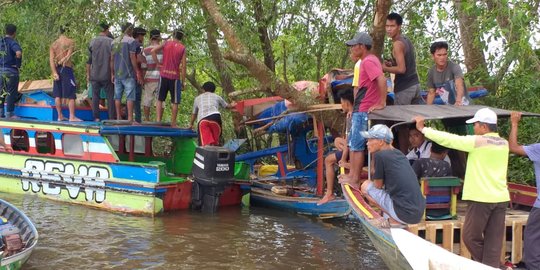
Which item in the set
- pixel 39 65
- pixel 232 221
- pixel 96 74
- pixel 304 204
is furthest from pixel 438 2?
pixel 39 65

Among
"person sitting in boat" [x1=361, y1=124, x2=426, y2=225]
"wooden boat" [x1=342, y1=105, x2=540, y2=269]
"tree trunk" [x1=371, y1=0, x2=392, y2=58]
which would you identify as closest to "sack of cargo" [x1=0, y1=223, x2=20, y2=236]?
"wooden boat" [x1=342, y1=105, x2=540, y2=269]

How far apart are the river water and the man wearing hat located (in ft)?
4.42

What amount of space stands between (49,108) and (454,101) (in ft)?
26.1

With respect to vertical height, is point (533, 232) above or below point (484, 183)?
below

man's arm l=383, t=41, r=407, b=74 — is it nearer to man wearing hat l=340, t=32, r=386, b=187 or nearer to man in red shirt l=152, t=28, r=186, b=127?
man wearing hat l=340, t=32, r=386, b=187

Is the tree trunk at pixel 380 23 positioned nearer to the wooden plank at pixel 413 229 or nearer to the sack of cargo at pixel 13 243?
the wooden plank at pixel 413 229

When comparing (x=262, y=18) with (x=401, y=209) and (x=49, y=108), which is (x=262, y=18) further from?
(x=401, y=209)

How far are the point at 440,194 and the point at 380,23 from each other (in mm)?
4483

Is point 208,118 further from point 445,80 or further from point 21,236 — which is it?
point 21,236

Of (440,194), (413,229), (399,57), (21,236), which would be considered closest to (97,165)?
(21,236)

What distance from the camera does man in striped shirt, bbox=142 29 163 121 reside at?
12947 millimetres

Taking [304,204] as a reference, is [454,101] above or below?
above

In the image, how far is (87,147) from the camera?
12.0 metres

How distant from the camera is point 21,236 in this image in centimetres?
802
